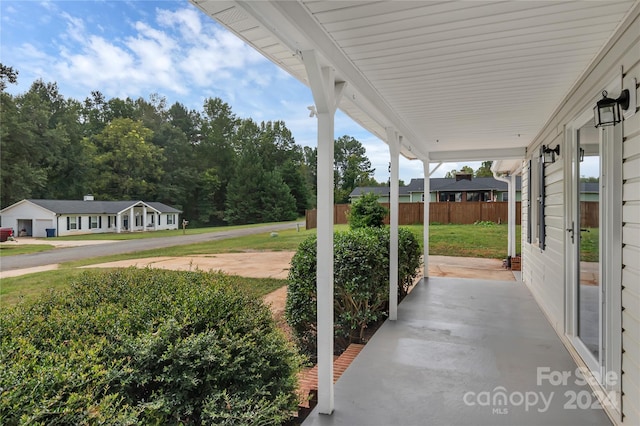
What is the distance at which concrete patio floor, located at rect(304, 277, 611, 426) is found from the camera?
2.20m

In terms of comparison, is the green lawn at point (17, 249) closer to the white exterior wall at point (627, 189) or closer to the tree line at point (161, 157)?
the tree line at point (161, 157)

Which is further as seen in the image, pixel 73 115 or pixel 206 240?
pixel 206 240

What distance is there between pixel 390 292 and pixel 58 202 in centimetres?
617

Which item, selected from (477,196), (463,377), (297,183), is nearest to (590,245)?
(463,377)

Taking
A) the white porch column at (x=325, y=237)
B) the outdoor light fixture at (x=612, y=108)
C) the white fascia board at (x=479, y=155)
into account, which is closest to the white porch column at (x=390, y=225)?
the white porch column at (x=325, y=237)

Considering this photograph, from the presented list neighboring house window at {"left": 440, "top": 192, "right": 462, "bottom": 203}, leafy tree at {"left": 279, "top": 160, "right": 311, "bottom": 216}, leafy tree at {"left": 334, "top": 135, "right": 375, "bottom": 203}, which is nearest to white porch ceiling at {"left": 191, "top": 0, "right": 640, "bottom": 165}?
leafy tree at {"left": 279, "top": 160, "right": 311, "bottom": 216}

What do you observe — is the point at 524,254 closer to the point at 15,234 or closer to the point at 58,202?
the point at 15,234

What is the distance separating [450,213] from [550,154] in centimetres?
1283

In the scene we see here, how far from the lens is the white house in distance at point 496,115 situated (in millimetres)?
1773

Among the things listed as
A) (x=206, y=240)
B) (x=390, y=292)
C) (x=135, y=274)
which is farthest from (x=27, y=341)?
(x=206, y=240)

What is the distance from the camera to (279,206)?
1727 cm

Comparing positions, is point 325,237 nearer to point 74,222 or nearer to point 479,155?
point 479,155

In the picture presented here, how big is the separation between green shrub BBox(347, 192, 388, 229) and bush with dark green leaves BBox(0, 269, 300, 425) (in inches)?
223

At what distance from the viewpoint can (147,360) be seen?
1.50 meters
